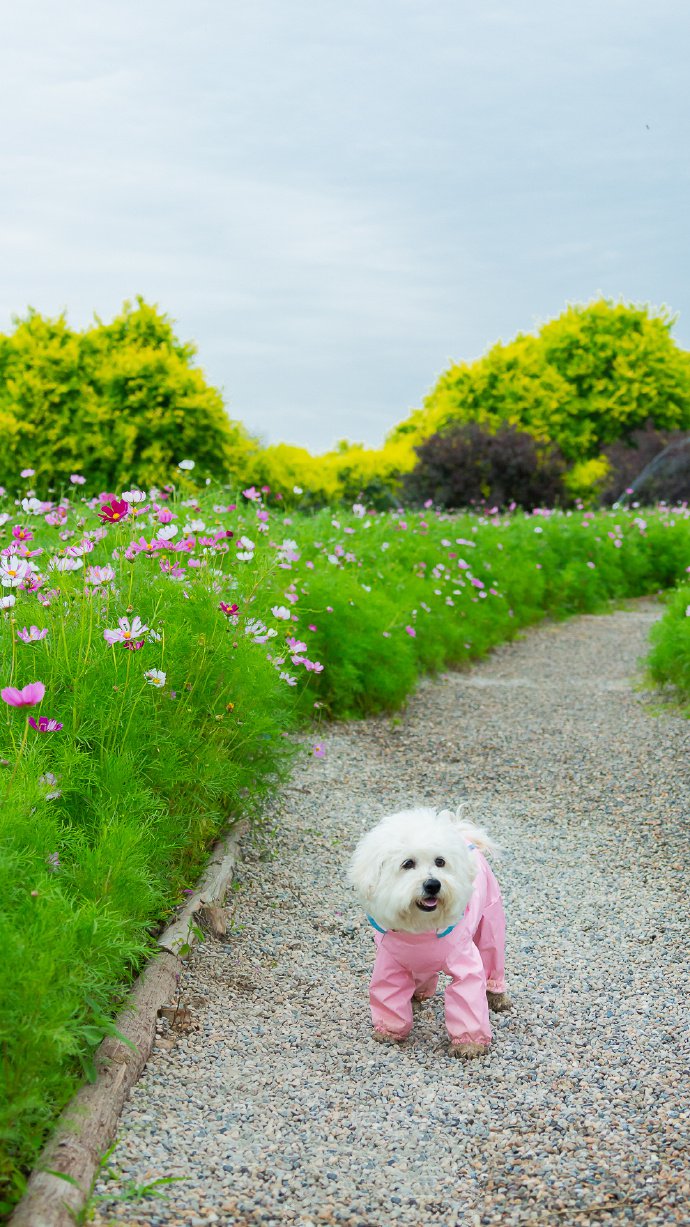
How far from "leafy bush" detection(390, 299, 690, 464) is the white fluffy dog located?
97.9 feet

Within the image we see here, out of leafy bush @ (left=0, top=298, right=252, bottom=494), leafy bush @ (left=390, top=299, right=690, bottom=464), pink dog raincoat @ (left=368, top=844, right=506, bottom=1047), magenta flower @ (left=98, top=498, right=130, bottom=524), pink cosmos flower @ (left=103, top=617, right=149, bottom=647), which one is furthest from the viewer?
leafy bush @ (left=390, top=299, right=690, bottom=464)

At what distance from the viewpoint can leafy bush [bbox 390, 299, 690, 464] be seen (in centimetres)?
3378

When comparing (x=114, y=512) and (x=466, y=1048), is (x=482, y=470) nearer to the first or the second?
(x=114, y=512)

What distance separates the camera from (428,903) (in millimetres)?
3146

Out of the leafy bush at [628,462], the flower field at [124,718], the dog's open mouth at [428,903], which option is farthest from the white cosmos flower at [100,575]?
the leafy bush at [628,462]

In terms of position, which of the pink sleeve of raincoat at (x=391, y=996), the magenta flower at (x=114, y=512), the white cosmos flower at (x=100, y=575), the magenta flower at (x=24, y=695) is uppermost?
the magenta flower at (x=114, y=512)

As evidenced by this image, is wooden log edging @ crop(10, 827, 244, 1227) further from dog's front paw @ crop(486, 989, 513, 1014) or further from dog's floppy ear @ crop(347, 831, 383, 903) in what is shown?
dog's front paw @ crop(486, 989, 513, 1014)

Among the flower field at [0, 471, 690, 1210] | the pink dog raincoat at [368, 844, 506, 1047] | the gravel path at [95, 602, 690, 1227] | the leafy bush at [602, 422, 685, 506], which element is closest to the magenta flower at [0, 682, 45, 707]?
the flower field at [0, 471, 690, 1210]

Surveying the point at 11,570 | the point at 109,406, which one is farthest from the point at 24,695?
the point at 109,406

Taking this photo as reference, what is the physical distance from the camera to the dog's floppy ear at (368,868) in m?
3.20

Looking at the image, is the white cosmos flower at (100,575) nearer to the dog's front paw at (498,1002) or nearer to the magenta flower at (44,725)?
the magenta flower at (44,725)

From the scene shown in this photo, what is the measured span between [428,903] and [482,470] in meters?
18.9

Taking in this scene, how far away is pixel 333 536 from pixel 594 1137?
7.12 m

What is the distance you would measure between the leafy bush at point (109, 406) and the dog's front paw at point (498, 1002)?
1453 centimetres
